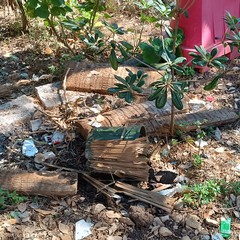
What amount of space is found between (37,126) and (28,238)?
977mm

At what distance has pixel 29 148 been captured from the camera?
9.57ft

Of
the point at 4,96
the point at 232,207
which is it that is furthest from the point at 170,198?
the point at 4,96

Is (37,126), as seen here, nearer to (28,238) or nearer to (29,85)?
(29,85)

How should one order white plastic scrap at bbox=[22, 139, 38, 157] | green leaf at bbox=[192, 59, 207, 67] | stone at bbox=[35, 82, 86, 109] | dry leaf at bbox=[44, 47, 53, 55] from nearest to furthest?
green leaf at bbox=[192, 59, 207, 67] → white plastic scrap at bbox=[22, 139, 38, 157] → stone at bbox=[35, 82, 86, 109] → dry leaf at bbox=[44, 47, 53, 55]

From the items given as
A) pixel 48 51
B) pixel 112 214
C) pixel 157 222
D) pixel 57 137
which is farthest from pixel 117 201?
pixel 48 51

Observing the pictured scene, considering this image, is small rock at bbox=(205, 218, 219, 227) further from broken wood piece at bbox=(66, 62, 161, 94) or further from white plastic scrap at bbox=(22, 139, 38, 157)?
broken wood piece at bbox=(66, 62, 161, 94)

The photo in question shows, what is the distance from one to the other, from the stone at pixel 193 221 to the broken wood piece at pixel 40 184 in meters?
0.62

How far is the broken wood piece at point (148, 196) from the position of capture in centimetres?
248

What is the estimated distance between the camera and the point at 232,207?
8.24 ft

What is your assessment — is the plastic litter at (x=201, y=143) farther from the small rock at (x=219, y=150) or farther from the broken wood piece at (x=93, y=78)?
the broken wood piece at (x=93, y=78)

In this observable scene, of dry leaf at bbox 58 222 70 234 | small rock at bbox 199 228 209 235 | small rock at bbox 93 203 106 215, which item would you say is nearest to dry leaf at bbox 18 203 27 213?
dry leaf at bbox 58 222 70 234

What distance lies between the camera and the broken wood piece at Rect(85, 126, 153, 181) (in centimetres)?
254

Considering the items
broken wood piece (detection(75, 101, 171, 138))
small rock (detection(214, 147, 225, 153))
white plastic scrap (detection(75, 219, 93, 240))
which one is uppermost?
broken wood piece (detection(75, 101, 171, 138))

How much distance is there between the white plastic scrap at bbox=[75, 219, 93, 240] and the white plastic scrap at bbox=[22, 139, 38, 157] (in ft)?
2.11
